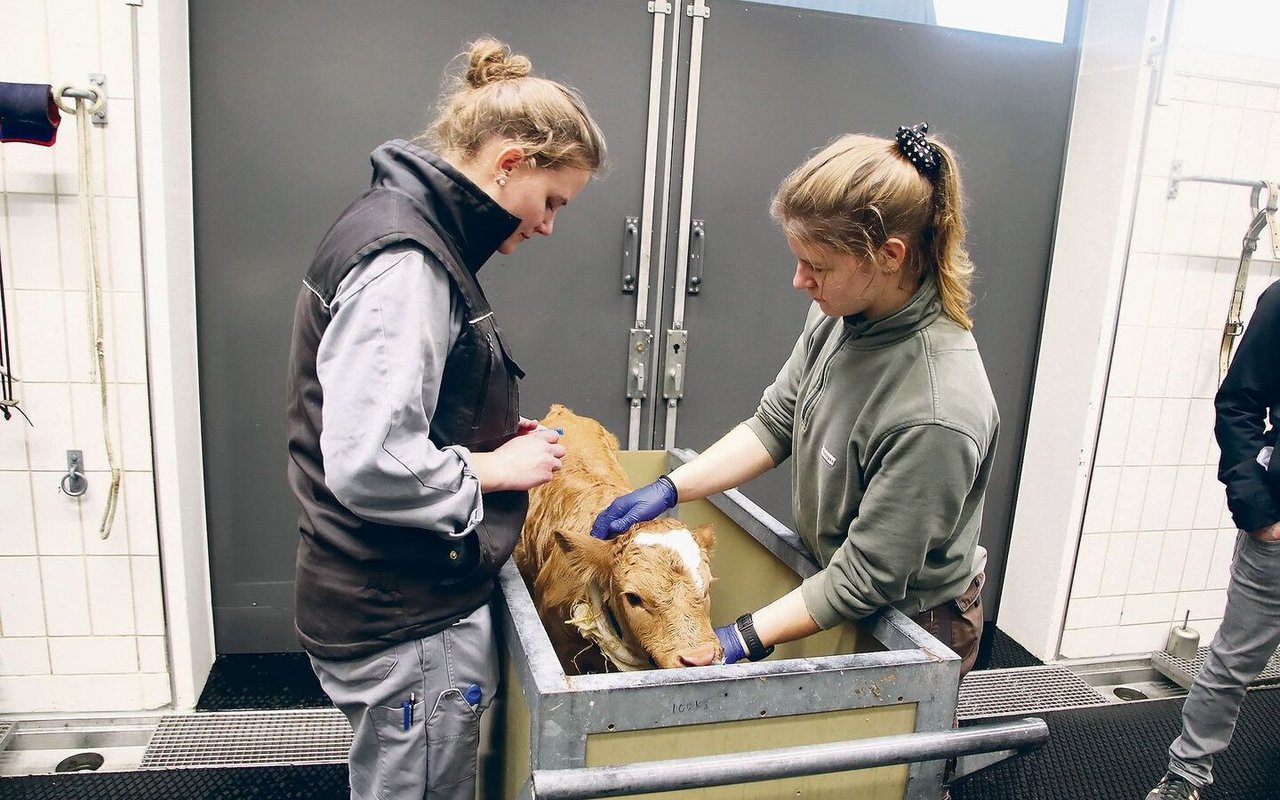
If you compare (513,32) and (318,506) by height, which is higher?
(513,32)

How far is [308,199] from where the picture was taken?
269cm

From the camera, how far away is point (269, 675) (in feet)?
9.31

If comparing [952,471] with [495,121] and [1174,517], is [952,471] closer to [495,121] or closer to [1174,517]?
[495,121]

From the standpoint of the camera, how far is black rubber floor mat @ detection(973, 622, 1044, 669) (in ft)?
10.7

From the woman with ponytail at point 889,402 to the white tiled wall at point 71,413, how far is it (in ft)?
6.72

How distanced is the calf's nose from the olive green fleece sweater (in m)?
0.19

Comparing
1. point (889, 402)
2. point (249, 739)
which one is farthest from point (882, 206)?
point (249, 739)

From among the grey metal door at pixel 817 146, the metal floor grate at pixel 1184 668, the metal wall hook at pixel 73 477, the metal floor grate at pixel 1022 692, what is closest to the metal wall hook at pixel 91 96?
the metal wall hook at pixel 73 477

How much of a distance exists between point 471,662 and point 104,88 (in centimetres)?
205

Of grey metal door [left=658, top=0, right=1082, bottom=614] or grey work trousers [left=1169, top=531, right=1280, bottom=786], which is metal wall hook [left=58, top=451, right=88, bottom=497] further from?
grey work trousers [left=1169, top=531, right=1280, bottom=786]

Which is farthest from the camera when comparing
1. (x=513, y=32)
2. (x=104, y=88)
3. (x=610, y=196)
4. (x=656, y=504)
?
(x=610, y=196)

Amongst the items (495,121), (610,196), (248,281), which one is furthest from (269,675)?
(495,121)

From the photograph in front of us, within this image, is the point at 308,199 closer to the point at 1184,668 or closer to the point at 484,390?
the point at 484,390

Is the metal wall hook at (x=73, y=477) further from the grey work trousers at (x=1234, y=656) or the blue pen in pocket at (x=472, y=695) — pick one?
the grey work trousers at (x=1234, y=656)
